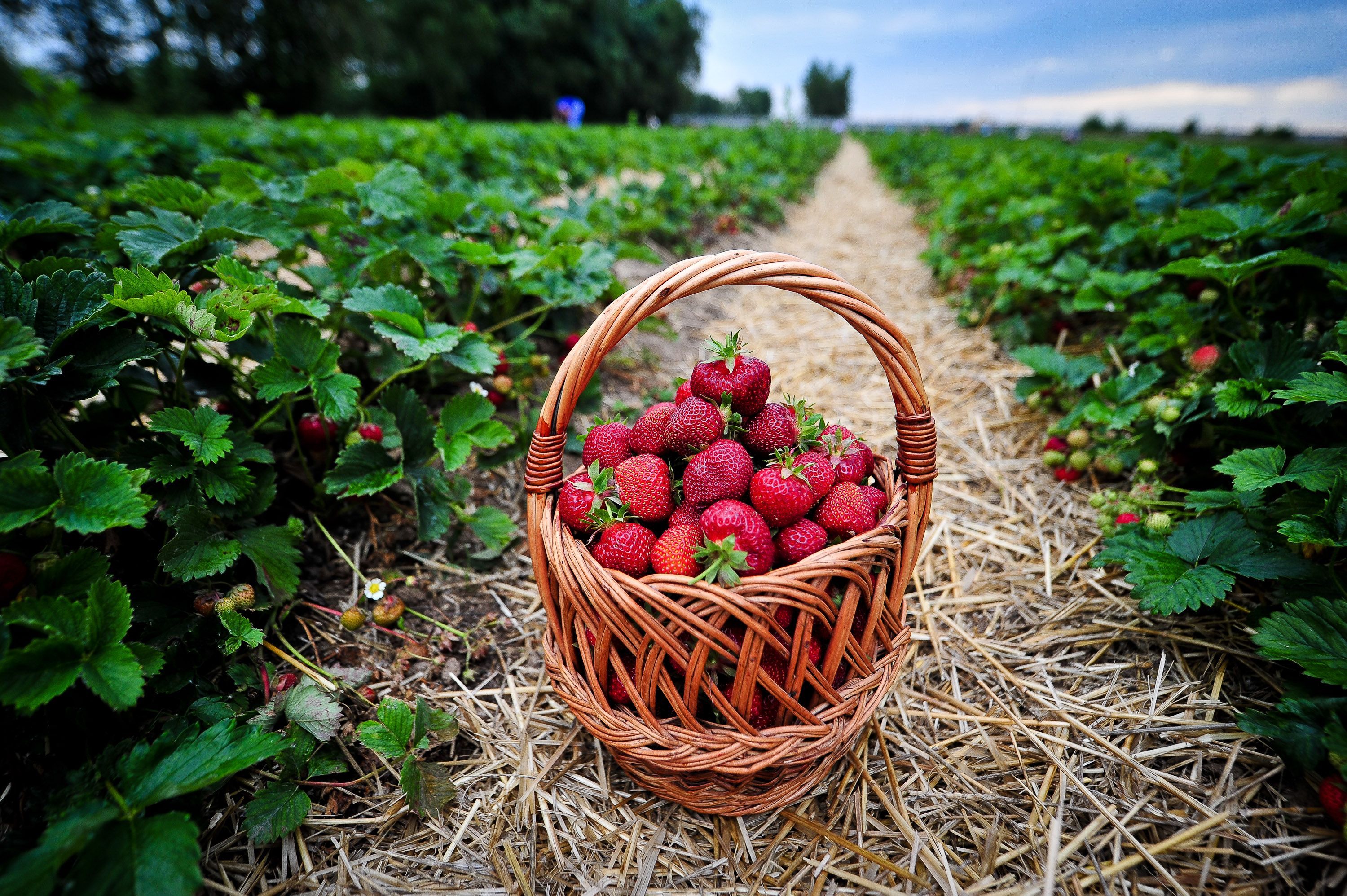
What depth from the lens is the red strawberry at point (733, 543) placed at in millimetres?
1086

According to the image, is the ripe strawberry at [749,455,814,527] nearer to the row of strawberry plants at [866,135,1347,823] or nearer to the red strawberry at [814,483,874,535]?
the red strawberry at [814,483,874,535]

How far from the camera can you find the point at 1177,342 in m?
2.19

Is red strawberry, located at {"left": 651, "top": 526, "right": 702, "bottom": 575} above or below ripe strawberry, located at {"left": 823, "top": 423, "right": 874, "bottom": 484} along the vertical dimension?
below

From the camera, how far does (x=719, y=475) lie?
4.09ft

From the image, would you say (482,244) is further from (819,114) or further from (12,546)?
(819,114)

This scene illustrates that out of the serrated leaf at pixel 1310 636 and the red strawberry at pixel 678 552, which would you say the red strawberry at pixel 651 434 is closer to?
the red strawberry at pixel 678 552

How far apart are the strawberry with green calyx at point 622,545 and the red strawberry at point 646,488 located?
2.2 inches

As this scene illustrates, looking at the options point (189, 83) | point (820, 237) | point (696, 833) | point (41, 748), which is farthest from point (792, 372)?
point (189, 83)

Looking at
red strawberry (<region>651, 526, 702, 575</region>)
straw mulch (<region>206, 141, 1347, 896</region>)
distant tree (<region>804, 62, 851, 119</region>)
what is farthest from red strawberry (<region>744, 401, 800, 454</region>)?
distant tree (<region>804, 62, 851, 119</region>)

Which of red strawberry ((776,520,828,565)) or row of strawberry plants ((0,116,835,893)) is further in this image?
red strawberry ((776,520,828,565))

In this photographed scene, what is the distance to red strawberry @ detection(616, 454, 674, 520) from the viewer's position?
1290 millimetres

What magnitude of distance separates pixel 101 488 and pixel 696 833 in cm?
141

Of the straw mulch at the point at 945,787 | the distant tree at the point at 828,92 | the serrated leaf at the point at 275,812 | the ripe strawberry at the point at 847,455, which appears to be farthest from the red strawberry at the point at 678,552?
the distant tree at the point at 828,92

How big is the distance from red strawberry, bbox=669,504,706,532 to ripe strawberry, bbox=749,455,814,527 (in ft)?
0.40
